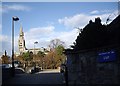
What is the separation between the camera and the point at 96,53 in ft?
42.2

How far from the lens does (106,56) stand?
Answer: 11984 millimetres

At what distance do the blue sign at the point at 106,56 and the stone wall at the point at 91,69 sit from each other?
5.3 inches

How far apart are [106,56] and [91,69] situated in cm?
169

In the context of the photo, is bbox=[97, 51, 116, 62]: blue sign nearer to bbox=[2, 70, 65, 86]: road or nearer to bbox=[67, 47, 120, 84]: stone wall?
bbox=[67, 47, 120, 84]: stone wall

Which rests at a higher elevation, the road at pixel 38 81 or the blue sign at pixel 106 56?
the blue sign at pixel 106 56

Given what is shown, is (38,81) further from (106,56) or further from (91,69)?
(106,56)

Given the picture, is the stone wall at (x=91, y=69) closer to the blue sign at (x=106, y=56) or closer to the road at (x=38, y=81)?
the blue sign at (x=106, y=56)

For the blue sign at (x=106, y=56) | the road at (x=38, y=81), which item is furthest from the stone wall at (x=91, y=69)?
the road at (x=38, y=81)

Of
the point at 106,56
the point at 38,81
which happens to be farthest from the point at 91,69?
the point at 38,81

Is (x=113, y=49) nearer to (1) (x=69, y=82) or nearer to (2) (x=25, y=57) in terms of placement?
(1) (x=69, y=82)

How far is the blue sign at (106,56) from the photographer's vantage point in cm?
1147

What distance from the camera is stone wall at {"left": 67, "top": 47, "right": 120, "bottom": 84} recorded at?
38.0ft

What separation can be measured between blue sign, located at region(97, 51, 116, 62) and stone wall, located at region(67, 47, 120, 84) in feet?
0.44

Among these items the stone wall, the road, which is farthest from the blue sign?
the road
